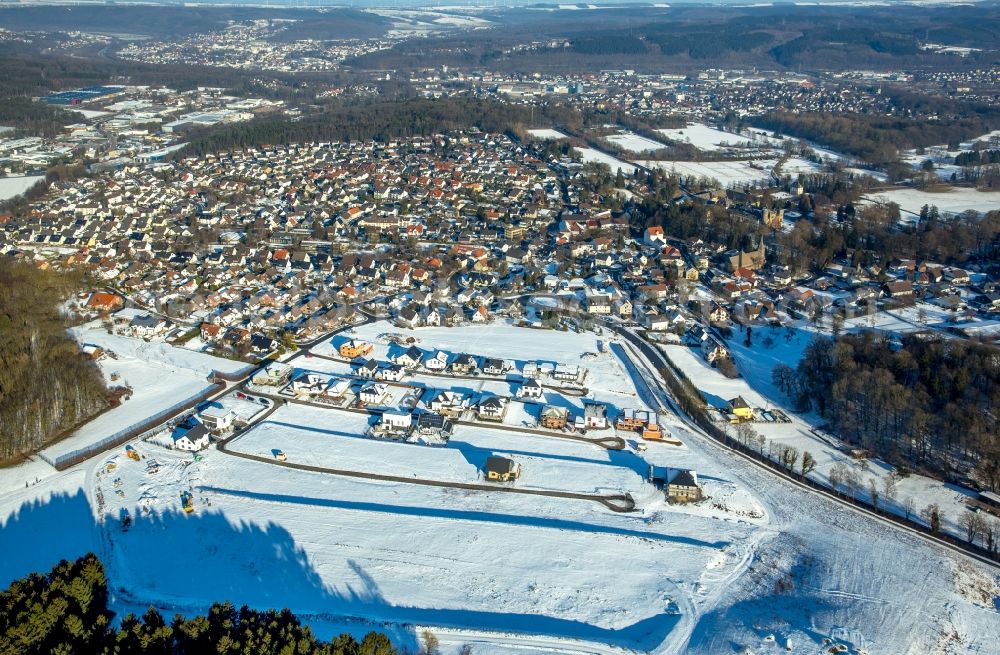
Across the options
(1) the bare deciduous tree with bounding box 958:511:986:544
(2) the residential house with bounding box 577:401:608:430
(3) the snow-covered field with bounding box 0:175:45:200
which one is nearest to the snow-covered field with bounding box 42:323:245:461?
(2) the residential house with bounding box 577:401:608:430

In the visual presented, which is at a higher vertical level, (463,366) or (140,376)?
(463,366)

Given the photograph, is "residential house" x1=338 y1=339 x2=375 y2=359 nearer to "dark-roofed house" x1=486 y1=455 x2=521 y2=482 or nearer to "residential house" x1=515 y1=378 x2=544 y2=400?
"residential house" x1=515 y1=378 x2=544 y2=400

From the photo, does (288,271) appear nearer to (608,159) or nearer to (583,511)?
(583,511)

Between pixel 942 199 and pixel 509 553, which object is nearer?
pixel 509 553

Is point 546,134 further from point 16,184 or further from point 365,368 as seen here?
point 365,368

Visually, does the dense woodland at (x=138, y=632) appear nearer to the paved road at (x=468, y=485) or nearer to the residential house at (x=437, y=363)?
the paved road at (x=468, y=485)

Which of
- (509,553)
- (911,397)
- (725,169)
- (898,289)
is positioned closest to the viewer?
(509,553)

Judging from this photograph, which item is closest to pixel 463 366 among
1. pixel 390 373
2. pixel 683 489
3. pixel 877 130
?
pixel 390 373

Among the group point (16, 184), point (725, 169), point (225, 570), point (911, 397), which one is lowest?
point (225, 570)
